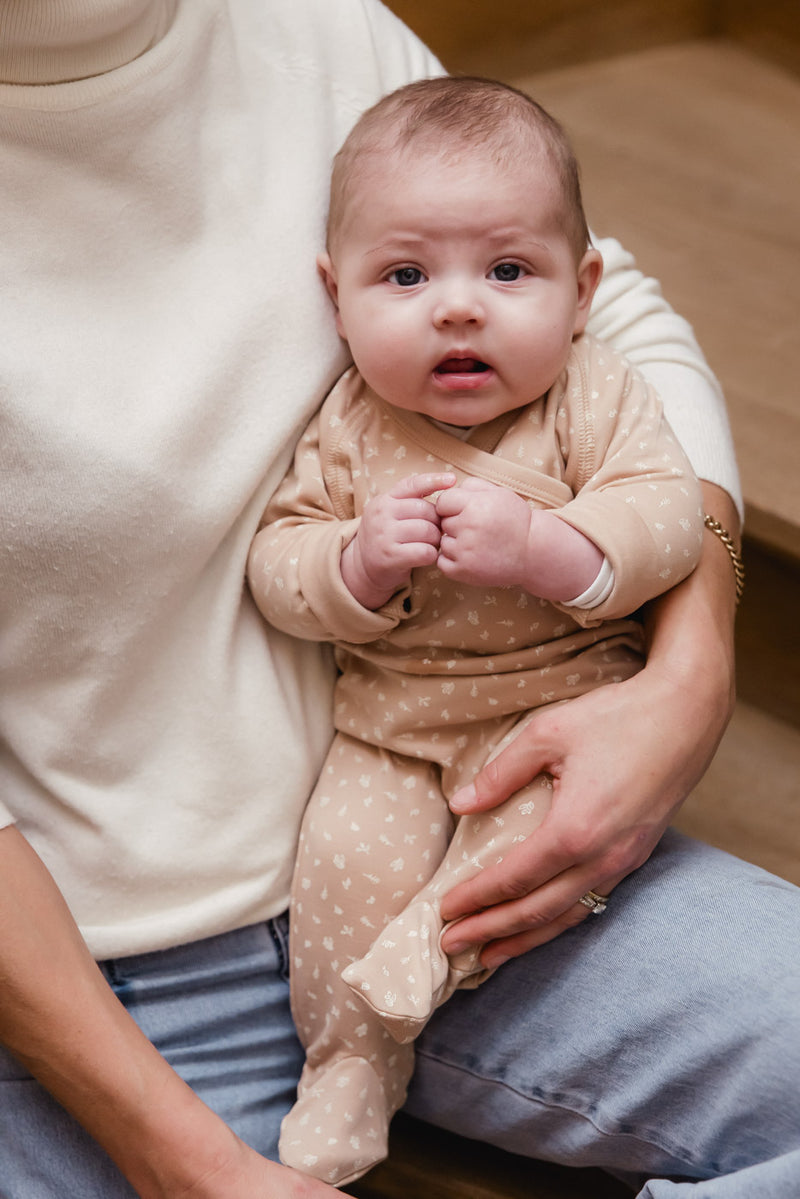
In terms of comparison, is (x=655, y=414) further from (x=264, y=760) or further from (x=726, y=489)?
(x=264, y=760)

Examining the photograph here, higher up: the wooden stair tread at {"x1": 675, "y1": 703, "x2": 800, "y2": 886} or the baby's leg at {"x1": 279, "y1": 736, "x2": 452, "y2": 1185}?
the baby's leg at {"x1": 279, "y1": 736, "x2": 452, "y2": 1185}

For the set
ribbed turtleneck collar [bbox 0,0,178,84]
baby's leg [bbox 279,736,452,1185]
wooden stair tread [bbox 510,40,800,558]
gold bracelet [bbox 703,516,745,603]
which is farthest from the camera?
wooden stair tread [bbox 510,40,800,558]

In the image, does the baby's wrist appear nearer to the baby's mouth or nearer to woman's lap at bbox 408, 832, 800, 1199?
the baby's mouth

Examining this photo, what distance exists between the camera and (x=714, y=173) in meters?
1.95

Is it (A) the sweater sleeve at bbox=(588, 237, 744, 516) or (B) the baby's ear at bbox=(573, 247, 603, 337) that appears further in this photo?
(A) the sweater sleeve at bbox=(588, 237, 744, 516)

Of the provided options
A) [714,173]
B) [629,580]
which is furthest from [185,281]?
[714,173]

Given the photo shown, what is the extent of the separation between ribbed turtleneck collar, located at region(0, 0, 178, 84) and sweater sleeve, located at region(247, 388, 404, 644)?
12.2 inches

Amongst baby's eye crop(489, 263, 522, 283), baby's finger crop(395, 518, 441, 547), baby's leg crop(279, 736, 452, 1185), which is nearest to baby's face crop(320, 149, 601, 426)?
baby's eye crop(489, 263, 522, 283)

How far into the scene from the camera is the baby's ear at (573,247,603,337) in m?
0.94

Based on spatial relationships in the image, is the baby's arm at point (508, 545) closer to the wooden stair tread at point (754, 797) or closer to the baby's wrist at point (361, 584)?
the baby's wrist at point (361, 584)

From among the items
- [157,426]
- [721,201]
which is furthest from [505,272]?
[721,201]

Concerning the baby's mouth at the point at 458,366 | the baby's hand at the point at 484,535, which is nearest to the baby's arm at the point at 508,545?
the baby's hand at the point at 484,535

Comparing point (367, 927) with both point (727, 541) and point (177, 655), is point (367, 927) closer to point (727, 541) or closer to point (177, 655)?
point (177, 655)

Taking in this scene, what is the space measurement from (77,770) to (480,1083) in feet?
1.41
